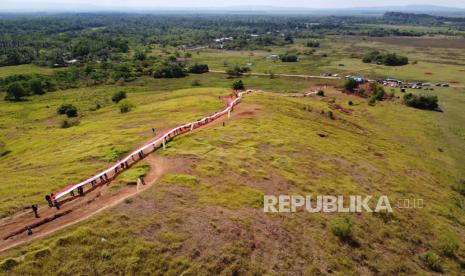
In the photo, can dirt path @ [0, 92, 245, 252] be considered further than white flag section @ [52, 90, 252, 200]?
No

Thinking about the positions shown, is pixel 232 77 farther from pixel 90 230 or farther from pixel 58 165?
pixel 90 230

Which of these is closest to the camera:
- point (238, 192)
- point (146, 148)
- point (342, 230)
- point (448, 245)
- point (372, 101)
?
point (342, 230)

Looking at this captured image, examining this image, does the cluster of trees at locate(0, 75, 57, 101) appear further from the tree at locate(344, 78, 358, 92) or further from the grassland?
the tree at locate(344, 78, 358, 92)

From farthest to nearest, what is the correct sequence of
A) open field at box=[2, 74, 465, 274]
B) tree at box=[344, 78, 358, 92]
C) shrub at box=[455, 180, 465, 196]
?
tree at box=[344, 78, 358, 92] → shrub at box=[455, 180, 465, 196] → open field at box=[2, 74, 465, 274]

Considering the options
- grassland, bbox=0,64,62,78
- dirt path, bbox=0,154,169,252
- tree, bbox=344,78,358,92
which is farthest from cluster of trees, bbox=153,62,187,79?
dirt path, bbox=0,154,169,252

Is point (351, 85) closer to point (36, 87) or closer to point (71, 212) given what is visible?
point (71, 212)

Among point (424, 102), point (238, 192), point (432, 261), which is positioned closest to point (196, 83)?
point (424, 102)
